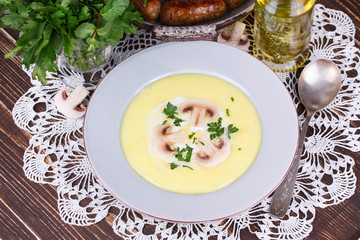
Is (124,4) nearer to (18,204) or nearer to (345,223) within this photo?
(18,204)

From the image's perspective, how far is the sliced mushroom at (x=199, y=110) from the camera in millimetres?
1490

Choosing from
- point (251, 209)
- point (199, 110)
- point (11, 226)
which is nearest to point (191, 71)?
point (199, 110)

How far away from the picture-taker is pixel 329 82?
61.9 inches

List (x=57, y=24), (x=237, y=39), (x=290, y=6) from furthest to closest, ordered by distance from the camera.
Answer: (x=237, y=39) < (x=290, y=6) < (x=57, y=24)

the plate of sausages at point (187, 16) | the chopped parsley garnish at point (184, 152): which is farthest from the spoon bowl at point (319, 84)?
the chopped parsley garnish at point (184, 152)

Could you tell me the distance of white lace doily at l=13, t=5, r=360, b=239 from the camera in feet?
4.59

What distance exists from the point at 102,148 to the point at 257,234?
558mm

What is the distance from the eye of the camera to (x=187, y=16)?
156 centimetres

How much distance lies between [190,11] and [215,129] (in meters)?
0.42

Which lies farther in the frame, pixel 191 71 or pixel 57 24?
pixel 191 71

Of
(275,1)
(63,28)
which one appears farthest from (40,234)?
(275,1)

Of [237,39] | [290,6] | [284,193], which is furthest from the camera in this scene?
[237,39]

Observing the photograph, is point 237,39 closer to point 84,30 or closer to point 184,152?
point 184,152

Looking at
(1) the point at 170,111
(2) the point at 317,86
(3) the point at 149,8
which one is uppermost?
(3) the point at 149,8
